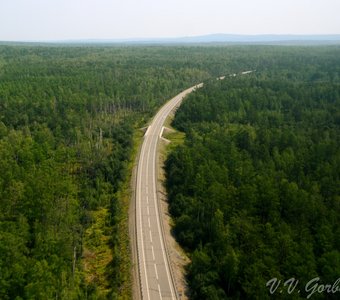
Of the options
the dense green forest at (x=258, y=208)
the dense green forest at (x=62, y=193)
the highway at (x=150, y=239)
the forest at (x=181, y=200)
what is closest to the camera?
the dense green forest at (x=62, y=193)

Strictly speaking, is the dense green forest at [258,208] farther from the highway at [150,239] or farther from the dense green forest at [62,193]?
the dense green forest at [62,193]

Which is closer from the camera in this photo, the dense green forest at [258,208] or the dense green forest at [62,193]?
the dense green forest at [62,193]

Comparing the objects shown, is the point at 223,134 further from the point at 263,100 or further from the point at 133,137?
the point at 263,100

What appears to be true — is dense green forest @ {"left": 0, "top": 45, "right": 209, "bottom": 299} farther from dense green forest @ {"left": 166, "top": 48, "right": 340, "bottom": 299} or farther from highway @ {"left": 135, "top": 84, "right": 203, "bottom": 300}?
dense green forest @ {"left": 166, "top": 48, "right": 340, "bottom": 299}

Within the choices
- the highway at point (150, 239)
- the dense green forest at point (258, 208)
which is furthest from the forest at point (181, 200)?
the highway at point (150, 239)

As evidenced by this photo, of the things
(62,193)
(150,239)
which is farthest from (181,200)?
(62,193)

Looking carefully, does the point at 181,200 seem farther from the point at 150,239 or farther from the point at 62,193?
the point at 62,193
